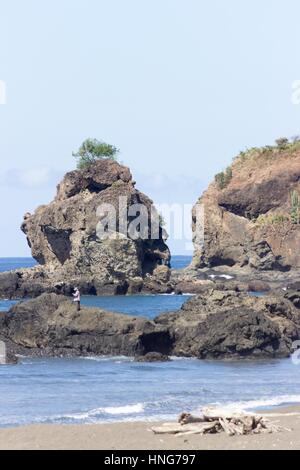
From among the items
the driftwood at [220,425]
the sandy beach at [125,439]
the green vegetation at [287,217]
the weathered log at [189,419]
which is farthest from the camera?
the green vegetation at [287,217]

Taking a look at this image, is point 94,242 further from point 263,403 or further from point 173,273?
point 263,403

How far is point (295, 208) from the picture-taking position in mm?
120062

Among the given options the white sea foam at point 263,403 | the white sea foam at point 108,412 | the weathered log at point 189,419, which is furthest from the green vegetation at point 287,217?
the weathered log at point 189,419

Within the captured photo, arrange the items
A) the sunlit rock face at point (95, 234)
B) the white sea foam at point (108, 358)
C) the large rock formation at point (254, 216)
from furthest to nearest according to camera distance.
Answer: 1. the large rock formation at point (254, 216)
2. the sunlit rock face at point (95, 234)
3. the white sea foam at point (108, 358)

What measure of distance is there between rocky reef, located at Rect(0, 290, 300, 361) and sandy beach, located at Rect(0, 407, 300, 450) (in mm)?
15483

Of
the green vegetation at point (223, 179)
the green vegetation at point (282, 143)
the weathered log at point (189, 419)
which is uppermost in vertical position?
the green vegetation at point (282, 143)

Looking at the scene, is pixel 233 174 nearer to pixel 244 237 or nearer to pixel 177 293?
pixel 244 237

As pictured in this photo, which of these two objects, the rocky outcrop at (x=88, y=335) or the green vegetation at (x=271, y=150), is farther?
the green vegetation at (x=271, y=150)

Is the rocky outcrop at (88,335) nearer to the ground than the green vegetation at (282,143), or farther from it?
nearer to the ground

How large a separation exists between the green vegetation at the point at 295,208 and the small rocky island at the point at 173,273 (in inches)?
5.2

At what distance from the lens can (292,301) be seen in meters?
49.5

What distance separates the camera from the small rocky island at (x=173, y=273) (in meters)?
41.2

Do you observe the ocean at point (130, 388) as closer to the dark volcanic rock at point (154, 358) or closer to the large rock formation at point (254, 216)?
the dark volcanic rock at point (154, 358)

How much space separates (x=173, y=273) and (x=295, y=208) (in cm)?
1576
